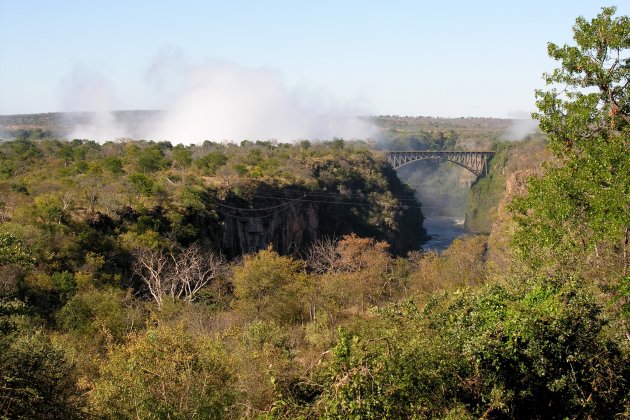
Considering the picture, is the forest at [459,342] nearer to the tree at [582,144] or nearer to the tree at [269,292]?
the tree at [582,144]

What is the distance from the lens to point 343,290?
34.3 meters

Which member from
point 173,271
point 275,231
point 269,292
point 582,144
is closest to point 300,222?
point 275,231

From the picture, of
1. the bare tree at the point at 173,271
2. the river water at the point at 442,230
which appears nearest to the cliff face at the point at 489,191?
the river water at the point at 442,230

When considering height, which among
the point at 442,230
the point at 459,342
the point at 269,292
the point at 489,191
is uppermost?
the point at 459,342

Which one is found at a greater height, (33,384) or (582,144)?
(582,144)

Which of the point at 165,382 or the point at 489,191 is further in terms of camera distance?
the point at 489,191

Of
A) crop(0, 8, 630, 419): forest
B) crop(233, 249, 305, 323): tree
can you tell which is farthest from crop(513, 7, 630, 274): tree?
crop(233, 249, 305, 323): tree

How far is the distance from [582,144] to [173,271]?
110 feet

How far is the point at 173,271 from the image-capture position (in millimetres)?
41812

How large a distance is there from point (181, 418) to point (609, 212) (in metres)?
9.50

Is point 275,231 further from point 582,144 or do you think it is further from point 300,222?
point 582,144

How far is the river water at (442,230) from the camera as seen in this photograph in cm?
10034

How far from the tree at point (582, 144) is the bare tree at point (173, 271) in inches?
963

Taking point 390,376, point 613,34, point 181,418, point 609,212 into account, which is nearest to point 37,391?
point 181,418
